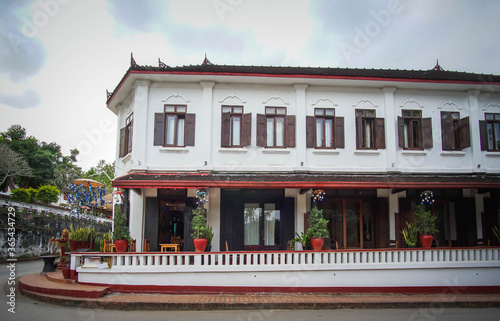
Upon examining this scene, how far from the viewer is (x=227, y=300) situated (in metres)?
9.59

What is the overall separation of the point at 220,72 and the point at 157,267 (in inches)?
256

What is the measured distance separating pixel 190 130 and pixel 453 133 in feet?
31.1

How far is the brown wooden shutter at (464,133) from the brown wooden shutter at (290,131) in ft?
20.3

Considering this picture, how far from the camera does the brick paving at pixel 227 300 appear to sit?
9219 mm

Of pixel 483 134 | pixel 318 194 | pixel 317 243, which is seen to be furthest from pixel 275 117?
pixel 483 134

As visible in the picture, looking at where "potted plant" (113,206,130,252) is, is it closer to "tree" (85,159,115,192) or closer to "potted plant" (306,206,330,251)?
"potted plant" (306,206,330,251)

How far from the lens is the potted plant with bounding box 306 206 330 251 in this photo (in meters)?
10.9

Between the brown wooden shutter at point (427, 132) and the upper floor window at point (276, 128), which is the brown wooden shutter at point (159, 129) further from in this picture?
the brown wooden shutter at point (427, 132)

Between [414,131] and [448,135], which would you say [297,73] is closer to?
[414,131]

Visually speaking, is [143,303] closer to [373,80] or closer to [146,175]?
Answer: [146,175]

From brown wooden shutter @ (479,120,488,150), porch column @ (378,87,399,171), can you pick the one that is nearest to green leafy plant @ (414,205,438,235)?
porch column @ (378,87,399,171)

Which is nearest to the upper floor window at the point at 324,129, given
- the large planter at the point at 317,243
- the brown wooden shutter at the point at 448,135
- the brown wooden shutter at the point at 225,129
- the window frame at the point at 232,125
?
the window frame at the point at 232,125

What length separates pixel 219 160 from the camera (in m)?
12.9

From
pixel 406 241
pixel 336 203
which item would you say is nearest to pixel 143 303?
pixel 336 203
